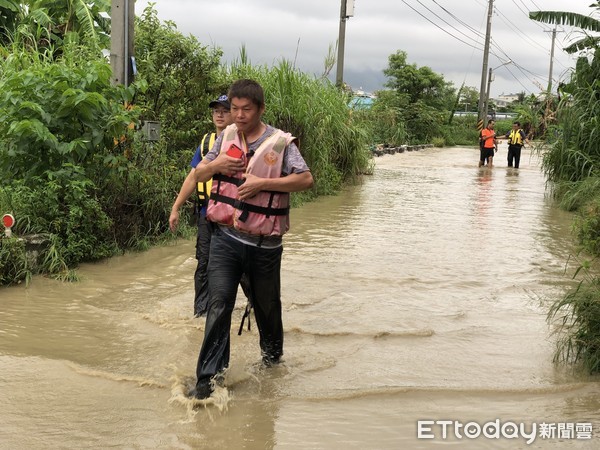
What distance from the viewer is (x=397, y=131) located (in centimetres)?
3659

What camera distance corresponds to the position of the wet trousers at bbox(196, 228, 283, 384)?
440 centimetres

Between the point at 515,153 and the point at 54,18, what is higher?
the point at 54,18

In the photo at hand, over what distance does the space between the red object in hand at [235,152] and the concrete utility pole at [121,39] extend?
4851 millimetres

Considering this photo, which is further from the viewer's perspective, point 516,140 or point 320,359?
point 516,140

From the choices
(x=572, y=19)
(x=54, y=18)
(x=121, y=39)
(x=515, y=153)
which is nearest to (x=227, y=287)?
(x=121, y=39)

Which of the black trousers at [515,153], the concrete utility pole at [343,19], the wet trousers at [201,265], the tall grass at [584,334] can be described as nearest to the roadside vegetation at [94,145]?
the wet trousers at [201,265]

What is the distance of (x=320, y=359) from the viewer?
17.5 ft

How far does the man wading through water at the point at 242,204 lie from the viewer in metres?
4.38

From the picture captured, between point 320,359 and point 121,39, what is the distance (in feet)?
17.5

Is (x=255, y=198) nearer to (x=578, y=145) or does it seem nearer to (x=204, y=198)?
(x=204, y=198)

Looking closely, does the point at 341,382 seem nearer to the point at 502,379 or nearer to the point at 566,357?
the point at 502,379

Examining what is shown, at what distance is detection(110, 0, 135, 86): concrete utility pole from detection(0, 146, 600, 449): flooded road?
221 cm

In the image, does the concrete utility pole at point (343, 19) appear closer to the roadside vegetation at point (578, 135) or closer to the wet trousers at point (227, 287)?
the roadside vegetation at point (578, 135)

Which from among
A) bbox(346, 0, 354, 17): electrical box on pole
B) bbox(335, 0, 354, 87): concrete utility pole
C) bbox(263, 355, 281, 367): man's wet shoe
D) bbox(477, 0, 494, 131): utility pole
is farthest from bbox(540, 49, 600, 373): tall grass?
bbox(477, 0, 494, 131): utility pole
